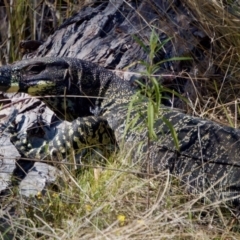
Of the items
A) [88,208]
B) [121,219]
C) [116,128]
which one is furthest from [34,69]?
[121,219]

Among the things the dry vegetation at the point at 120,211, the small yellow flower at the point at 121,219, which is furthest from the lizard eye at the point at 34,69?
the small yellow flower at the point at 121,219

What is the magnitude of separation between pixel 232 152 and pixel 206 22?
2.14 metres

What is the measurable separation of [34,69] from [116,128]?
76 centimetres

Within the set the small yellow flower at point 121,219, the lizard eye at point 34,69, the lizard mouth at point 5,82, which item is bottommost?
the lizard mouth at point 5,82

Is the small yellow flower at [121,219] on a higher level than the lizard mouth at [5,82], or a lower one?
higher

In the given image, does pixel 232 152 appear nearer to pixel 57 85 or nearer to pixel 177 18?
pixel 57 85

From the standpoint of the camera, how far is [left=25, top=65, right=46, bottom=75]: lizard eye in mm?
5781

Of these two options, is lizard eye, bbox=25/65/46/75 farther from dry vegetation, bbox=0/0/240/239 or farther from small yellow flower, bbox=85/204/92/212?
small yellow flower, bbox=85/204/92/212

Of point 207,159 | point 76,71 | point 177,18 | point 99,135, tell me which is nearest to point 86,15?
point 177,18

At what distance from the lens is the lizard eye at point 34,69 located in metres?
5.78

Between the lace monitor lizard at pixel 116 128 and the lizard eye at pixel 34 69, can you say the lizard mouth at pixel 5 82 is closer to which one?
the lace monitor lizard at pixel 116 128

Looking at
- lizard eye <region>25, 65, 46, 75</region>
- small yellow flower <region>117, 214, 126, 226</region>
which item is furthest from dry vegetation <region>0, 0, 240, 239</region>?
lizard eye <region>25, 65, 46, 75</region>

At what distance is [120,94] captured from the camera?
5.80 m

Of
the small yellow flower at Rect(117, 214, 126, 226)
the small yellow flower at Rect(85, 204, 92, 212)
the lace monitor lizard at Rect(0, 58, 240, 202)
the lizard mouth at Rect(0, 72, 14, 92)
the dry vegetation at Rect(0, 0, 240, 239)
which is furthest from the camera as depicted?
the lizard mouth at Rect(0, 72, 14, 92)
